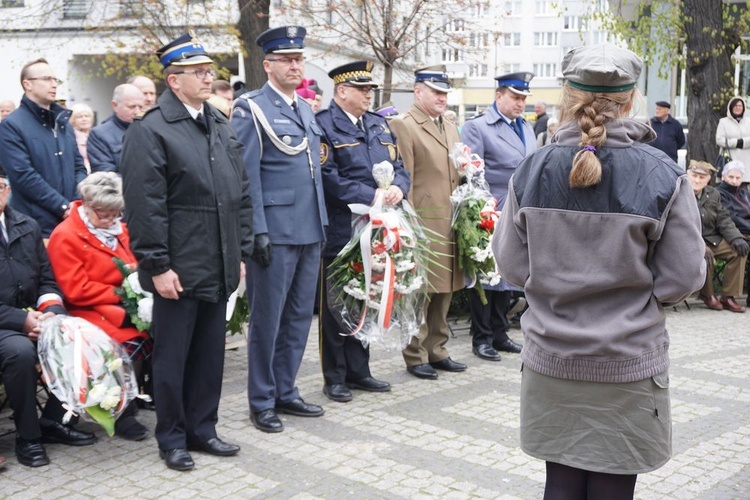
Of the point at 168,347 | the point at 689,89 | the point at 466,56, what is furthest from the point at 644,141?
the point at 466,56

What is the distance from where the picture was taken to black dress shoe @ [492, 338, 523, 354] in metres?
7.73

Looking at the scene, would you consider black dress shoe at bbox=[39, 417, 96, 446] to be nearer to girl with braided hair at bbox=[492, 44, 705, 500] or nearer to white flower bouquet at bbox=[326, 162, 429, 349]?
white flower bouquet at bbox=[326, 162, 429, 349]

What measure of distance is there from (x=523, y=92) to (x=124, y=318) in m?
3.87

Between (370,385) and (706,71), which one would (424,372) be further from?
(706,71)

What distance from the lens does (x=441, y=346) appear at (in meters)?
7.07

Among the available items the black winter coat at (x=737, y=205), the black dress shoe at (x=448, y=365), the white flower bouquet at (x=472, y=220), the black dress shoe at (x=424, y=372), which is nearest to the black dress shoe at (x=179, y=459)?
the black dress shoe at (x=424, y=372)

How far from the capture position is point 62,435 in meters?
5.27

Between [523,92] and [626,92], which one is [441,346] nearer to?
[523,92]

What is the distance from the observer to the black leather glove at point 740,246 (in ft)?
33.4

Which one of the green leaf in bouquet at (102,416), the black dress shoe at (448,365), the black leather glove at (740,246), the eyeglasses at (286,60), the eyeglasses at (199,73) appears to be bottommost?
the black dress shoe at (448,365)

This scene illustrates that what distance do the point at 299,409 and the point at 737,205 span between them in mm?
6742

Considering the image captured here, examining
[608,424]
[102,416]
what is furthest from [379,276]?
[608,424]

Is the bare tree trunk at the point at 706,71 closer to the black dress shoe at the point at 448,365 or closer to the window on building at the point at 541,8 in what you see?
the black dress shoe at the point at 448,365

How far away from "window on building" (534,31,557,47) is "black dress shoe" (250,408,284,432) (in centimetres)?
6951
